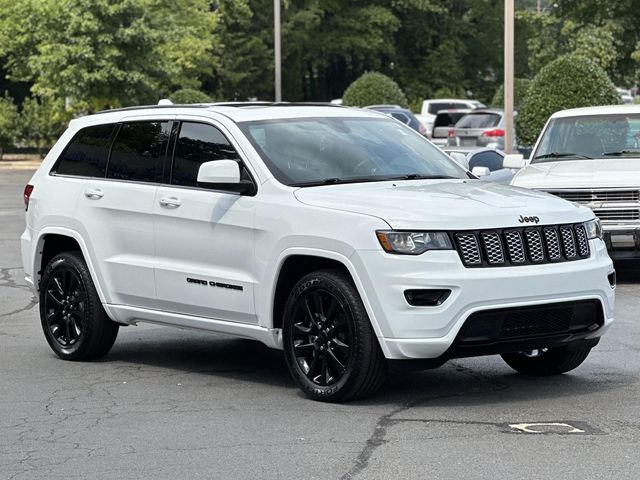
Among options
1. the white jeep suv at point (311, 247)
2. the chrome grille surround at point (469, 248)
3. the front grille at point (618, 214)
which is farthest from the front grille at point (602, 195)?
the chrome grille surround at point (469, 248)

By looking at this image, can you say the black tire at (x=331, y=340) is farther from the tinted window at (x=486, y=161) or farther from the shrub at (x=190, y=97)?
the shrub at (x=190, y=97)

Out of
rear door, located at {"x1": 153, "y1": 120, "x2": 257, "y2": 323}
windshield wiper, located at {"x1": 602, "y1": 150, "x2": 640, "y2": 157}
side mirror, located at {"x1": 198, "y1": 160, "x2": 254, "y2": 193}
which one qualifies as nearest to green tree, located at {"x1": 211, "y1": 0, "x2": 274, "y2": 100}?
windshield wiper, located at {"x1": 602, "y1": 150, "x2": 640, "y2": 157}

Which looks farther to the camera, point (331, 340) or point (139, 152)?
point (139, 152)

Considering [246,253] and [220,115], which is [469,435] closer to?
[246,253]

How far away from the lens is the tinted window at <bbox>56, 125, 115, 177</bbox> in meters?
10.1

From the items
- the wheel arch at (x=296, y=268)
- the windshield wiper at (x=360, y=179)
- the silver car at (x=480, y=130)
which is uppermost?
the windshield wiper at (x=360, y=179)

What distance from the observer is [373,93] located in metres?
49.3

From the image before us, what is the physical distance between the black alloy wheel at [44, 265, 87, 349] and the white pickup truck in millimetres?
5727

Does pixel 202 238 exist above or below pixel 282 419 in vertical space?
above

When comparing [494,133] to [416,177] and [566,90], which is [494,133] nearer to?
[566,90]

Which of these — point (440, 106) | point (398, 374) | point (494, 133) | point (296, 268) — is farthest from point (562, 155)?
point (440, 106)

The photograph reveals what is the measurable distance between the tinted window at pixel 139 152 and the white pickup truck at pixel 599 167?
18.1 ft

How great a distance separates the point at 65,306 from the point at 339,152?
2459 mm

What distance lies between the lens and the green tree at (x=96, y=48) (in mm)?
43156
